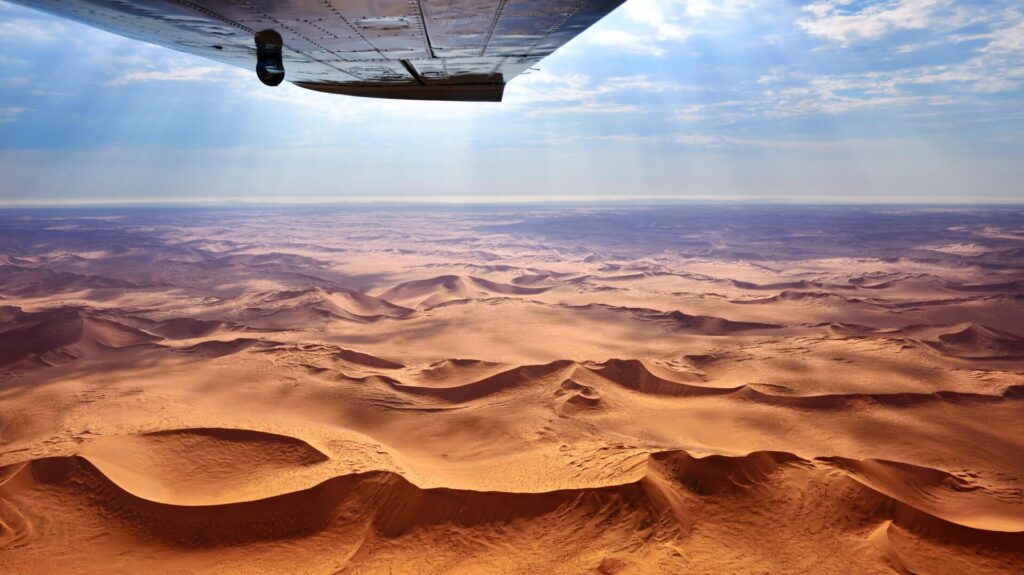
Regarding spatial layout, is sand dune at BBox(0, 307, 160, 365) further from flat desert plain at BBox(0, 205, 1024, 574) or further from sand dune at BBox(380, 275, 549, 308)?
sand dune at BBox(380, 275, 549, 308)

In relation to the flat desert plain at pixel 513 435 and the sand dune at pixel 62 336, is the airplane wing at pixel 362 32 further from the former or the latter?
the sand dune at pixel 62 336

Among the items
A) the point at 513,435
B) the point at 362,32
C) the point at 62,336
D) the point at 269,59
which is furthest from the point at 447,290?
the point at 362,32

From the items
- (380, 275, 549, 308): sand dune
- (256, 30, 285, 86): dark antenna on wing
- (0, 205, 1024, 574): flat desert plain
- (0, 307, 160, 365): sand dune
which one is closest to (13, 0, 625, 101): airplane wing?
(256, 30, 285, 86): dark antenna on wing

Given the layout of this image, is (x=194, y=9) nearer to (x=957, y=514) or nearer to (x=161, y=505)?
(x=161, y=505)

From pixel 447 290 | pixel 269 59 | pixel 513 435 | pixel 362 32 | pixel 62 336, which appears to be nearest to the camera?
pixel 362 32

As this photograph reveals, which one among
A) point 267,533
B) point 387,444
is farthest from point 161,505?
point 387,444

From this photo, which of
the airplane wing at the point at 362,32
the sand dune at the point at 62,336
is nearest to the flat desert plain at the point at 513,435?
the sand dune at the point at 62,336

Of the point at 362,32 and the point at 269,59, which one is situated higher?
the point at 362,32

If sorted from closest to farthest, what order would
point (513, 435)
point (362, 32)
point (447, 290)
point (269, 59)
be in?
point (362, 32), point (269, 59), point (513, 435), point (447, 290)

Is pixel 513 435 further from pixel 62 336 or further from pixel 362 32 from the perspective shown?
pixel 62 336
